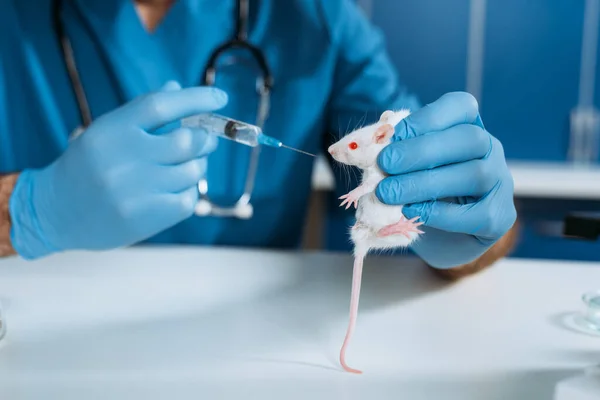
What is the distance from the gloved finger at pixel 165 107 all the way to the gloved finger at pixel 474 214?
30 cm

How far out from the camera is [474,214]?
593 millimetres

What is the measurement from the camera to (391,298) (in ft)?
2.31

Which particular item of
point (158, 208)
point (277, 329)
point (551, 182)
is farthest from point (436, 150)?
point (551, 182)

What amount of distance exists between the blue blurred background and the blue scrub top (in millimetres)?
863

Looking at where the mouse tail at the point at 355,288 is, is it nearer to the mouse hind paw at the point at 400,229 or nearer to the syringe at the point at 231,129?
the mouse hind paw at the point at 400,229

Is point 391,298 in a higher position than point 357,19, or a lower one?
lower

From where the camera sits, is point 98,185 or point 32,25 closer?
point 98,185

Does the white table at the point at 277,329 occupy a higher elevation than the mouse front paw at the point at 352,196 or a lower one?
lower

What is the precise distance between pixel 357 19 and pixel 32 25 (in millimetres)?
586

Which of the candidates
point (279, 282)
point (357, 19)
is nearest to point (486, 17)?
point (357, 19)

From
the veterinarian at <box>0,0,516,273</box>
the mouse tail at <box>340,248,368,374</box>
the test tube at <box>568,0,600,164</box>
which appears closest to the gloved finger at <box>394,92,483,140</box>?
the mouse tail at <box>340,248,368,374</box>

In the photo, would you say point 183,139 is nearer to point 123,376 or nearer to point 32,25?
point 123,376

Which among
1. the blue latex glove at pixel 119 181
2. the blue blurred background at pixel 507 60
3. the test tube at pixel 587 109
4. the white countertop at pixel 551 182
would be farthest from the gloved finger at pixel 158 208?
the test tube at pixel 587 109

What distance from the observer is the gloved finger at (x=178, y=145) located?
70cm
